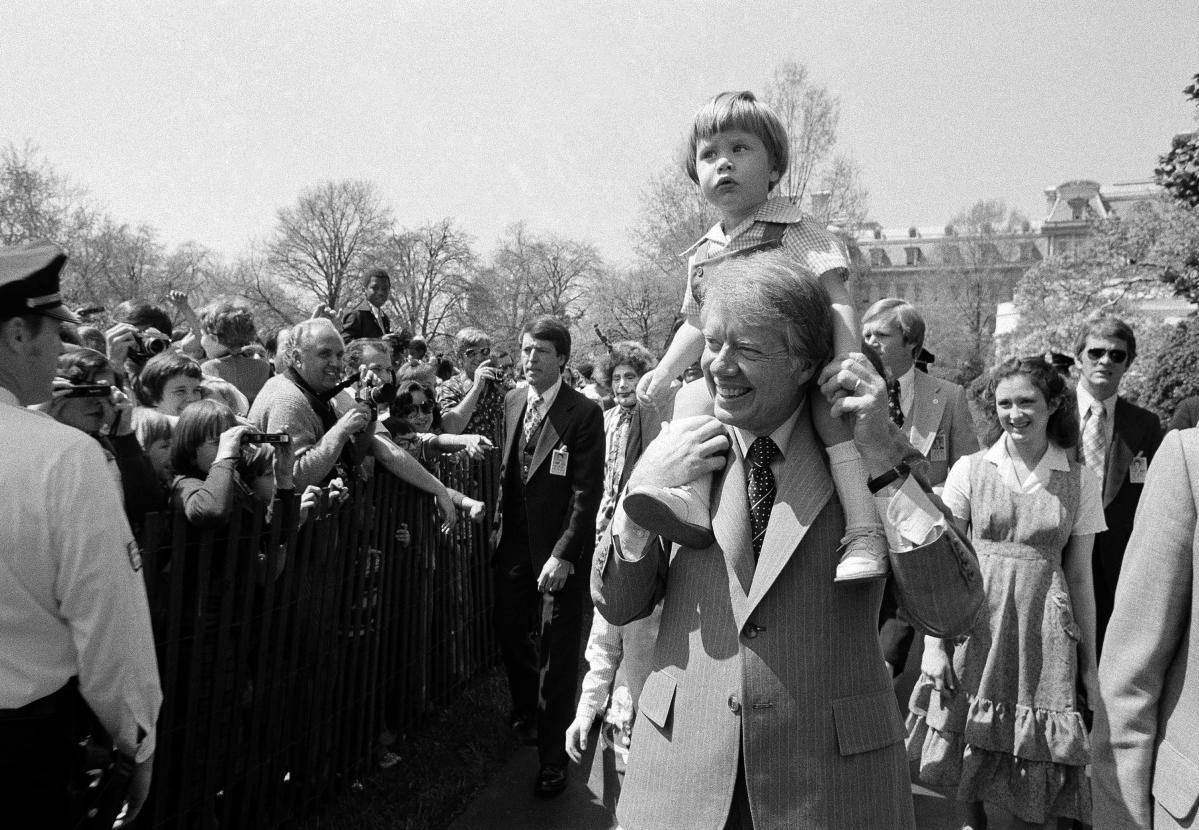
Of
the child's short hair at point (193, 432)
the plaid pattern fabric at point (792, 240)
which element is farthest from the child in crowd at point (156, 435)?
the plaid pattern fabric at point (792, 240)

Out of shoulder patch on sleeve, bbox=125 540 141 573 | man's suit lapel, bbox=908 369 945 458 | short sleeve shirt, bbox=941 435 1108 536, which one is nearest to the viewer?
shoulder patch on sleeve, bbox=125 540 141 573

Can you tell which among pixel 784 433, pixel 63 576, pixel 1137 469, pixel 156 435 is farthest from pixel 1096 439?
pixel 63 576

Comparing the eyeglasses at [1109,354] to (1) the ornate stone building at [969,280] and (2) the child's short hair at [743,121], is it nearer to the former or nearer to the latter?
(2) the child's short hair at [743,121]

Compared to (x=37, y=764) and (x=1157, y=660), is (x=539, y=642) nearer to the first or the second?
(x=37, y=764)

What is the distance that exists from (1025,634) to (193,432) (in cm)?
346

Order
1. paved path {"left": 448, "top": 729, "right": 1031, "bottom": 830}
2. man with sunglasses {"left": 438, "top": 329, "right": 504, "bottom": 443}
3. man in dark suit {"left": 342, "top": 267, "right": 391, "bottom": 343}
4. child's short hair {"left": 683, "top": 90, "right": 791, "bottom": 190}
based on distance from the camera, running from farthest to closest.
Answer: man in dark suit {"left": 342, "top": 267, "right": 391, "bottom": 343}, man with sunglasses {"left": 438, "top": 329, "right": 504, "bottom": 443}, paved path {"left": 448, "top": 729, "right": 1031, "bottom": 830}, child's short hair {"left": 683, "top": 90, "right": 791, "bottom": 190}

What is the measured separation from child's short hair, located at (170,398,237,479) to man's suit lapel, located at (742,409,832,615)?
2308 mm

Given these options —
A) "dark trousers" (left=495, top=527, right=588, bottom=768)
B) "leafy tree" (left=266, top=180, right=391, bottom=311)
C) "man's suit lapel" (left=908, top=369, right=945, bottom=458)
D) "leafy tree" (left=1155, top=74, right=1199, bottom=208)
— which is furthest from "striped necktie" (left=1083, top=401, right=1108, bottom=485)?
"leafy tree" (left=266, top=180, right=391, bottom=311)

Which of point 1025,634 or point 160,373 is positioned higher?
point 160,373

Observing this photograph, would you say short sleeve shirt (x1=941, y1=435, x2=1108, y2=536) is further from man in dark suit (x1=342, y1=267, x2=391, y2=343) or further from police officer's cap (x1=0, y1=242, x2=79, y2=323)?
man in dark suit (x1=342, y1=267, x2=391, y2=343)

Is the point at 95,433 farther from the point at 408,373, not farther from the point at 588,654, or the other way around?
the point at 408,373

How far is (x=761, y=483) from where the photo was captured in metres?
2.05

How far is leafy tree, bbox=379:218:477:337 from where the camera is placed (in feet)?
151

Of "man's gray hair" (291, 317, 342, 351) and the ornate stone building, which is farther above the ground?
the ornate stone building
